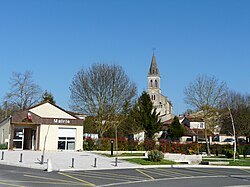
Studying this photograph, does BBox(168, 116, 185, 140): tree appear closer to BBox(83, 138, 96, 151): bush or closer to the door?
BBox(83, 138, 96, 151): bush

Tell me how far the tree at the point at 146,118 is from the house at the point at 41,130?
727 inches

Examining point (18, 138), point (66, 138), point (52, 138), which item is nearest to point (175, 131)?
point (66, 138)

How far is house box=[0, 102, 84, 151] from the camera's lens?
3878 centimetres

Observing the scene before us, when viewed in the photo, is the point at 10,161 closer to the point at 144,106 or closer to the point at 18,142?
the point at 18,142

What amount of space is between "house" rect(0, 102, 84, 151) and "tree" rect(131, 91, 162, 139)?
18.5m

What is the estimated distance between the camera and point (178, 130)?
68.2 m

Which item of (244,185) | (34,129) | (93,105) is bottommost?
(244,185)

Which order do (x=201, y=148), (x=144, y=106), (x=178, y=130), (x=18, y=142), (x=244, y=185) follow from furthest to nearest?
(x=178, y=130), (x=144, y=106), (x=201, y=148), (x=18, y=142), (x=244, y=185)

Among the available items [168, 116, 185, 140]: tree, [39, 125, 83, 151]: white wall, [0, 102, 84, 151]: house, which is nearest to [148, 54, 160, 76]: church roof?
[168, 116, 185, 140]: tree

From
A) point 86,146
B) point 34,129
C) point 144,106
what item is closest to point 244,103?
point 144,106

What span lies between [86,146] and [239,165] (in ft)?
61.5

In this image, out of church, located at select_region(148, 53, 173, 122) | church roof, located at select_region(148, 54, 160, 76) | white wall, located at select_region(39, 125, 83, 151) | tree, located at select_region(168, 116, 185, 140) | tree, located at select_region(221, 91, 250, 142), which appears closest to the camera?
white wall, located at select_region(39, 125, 83, 151)

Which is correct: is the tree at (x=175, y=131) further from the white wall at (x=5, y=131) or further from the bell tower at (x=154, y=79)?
the bell tower at (x=154, y=79)

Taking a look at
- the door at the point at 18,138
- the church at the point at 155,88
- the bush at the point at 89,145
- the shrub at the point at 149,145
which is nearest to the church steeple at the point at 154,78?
the church at the point at 155,88
